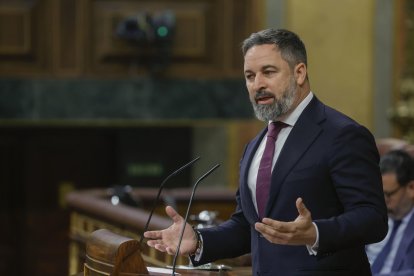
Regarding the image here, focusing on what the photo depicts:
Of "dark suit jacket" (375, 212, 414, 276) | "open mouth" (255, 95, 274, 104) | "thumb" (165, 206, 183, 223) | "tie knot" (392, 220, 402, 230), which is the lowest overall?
"dark suit jacket" (375, 212, 414, 276)

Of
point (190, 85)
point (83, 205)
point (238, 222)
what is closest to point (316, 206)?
point (238, 222)

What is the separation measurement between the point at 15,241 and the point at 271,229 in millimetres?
6828

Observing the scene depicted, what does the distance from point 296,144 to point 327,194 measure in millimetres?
153

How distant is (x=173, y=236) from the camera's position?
2607mm

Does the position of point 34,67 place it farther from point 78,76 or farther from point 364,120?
point 364,120

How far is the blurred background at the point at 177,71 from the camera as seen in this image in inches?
324

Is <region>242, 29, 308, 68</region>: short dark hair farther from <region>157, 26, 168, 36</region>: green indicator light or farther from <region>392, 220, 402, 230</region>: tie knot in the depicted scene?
<region>157, 26, 168, 36</region>: green indicator light

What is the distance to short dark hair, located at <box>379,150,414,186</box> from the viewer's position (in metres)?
4.04

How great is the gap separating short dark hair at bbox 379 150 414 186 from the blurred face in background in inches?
0.8

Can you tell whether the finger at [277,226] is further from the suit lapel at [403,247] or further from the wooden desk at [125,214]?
the wooden desk at [125,214]

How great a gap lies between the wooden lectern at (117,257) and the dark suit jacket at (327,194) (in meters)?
0.31

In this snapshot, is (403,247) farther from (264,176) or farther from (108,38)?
(108,38)

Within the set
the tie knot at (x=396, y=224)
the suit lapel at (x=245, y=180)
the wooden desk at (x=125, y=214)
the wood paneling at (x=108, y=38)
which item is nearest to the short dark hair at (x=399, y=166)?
the tie knot at (x=396, y=224)

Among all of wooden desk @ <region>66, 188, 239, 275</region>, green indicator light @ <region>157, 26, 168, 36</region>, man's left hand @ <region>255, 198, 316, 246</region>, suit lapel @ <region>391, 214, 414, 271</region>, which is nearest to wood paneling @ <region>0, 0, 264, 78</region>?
green indicator light @ <region>157, 26, 168, 36</region>
